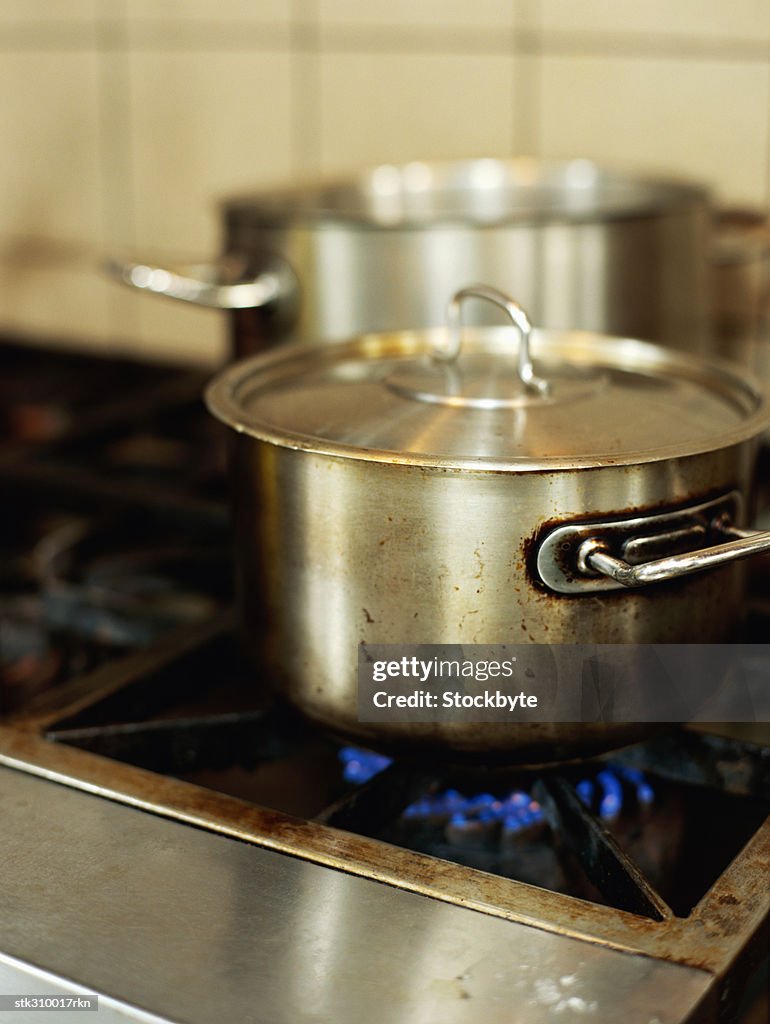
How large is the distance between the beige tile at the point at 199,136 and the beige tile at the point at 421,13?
85 millimetres

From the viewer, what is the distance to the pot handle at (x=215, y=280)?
0.92m

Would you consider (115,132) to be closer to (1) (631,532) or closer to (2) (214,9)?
(2) (214,9)

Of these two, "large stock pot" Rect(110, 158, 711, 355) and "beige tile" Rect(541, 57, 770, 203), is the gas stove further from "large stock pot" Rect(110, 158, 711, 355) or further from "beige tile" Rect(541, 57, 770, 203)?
"beige tile" Rect(541, 57, 770, 203)

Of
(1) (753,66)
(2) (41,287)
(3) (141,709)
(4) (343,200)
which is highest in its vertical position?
(1) (753,66)

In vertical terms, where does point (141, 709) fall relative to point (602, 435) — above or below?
below

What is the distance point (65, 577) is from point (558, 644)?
18.2 inches

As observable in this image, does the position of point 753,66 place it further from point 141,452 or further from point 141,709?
point 141,709

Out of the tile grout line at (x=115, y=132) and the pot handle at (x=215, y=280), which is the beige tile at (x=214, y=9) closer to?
the tile grout line at (x=115, y=132)

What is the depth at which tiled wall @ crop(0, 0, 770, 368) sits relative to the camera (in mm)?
1181

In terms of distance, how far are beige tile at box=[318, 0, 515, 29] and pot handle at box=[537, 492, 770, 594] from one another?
849 mm

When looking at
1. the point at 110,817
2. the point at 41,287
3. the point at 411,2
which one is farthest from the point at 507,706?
the point at 41,287

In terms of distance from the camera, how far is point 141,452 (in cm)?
127

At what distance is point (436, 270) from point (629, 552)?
1.36ft

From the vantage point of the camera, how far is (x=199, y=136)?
1473 mm
